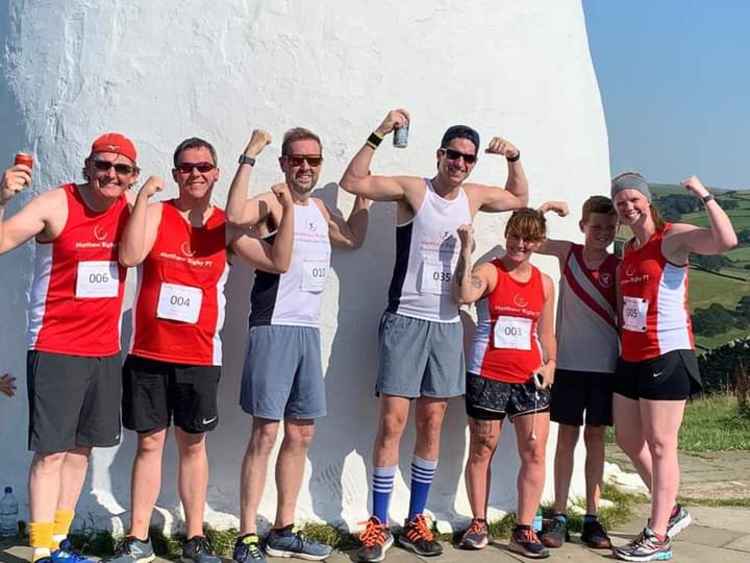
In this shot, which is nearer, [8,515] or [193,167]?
[193,167]

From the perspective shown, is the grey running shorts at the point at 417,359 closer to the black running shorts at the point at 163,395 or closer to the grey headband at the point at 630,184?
the black running shorts at the point at 163,395

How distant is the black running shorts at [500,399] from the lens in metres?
4.68

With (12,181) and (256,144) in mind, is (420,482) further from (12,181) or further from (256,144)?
(12,181)

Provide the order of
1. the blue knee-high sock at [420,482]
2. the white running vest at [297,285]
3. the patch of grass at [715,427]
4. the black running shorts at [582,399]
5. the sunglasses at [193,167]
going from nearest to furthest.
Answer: the sunglasses at [193,167]
the white running vest at [297,285]
the blue knee-high sock at [420,482]
the black running shorts at [582,399]
the patch of grass at [715,427]

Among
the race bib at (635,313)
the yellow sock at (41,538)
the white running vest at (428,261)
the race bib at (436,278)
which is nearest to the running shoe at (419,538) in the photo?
the white running vest at (428,261)

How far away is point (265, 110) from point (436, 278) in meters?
1.17

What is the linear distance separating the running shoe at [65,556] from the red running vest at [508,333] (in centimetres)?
197

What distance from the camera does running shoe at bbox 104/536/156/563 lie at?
420 cm

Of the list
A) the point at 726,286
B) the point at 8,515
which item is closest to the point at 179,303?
the point at 8,515

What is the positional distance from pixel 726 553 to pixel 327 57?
3169 mm

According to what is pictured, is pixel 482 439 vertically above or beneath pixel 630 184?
beneath

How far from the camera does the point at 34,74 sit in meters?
4.98

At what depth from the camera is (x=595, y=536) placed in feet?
16.0

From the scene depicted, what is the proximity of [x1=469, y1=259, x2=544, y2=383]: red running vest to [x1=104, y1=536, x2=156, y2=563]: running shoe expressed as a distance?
171 cm
